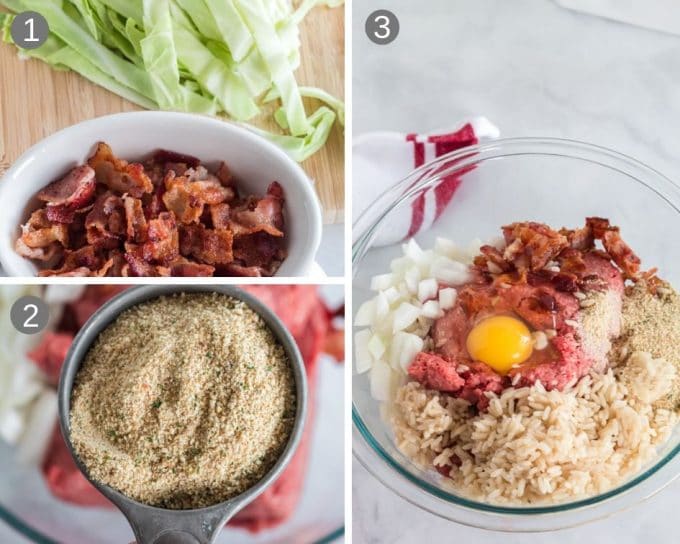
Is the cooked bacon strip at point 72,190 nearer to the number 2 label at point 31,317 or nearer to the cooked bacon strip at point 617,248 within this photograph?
the number 2 label at point 31,317

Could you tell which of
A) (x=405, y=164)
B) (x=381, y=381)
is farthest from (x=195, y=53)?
(x=381, y=381)

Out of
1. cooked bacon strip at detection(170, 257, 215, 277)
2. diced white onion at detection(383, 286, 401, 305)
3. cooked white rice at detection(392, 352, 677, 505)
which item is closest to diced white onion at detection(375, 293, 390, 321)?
diced white onion at detection(383, 286, 401, 305)

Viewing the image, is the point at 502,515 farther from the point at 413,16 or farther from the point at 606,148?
the point at 413,16

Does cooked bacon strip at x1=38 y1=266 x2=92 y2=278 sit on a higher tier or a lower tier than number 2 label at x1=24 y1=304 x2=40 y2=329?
higher

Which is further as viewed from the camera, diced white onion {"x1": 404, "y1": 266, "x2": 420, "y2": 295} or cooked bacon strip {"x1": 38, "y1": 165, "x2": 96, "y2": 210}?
diced white onion {"x1": 404, "y1": 266, "x2": 420, "y2": 295}

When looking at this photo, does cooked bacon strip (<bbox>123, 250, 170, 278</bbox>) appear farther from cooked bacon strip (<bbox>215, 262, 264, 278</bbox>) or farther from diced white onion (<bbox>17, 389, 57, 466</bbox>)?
diced white onion (<bbox>17, 389, 57, 466</bbox>)

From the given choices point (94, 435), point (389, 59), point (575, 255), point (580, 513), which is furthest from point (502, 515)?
point (389, 59)

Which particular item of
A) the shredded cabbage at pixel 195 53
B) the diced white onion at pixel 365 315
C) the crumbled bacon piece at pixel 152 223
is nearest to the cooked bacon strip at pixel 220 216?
the crumbled bacon piece at pixel 152 223
